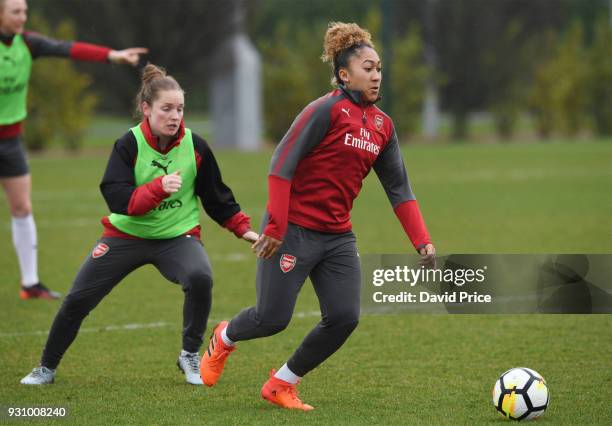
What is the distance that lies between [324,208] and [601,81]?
122ft

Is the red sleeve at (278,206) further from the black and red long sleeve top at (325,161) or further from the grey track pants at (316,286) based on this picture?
the grey track pants at (316,286)

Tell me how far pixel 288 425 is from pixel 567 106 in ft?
122

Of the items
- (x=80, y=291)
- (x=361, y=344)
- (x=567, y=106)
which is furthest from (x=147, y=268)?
(x=567, y=106)

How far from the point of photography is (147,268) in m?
11.3

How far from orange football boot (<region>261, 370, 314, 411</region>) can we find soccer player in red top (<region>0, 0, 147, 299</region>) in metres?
3.60

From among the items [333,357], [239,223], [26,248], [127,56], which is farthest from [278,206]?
[26,248]

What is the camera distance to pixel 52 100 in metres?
33.8

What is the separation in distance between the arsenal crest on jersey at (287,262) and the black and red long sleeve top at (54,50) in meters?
3.51

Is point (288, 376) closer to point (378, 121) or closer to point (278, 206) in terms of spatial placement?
point (278, 206)

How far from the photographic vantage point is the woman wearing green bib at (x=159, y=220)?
19.1ft

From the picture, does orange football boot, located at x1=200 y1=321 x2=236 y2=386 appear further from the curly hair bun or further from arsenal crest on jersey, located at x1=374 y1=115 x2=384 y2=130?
the curly hair bun

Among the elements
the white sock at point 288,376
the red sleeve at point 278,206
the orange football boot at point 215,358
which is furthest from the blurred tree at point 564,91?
the red sleeve at point 278,206

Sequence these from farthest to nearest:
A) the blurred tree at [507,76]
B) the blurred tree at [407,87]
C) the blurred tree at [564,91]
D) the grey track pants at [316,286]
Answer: the blurred tree at [507,76], the blurred tree at [564,91], the blurred tree at [407,87], the grey track pants at [316,286]

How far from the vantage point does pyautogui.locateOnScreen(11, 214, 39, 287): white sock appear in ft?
31.5
